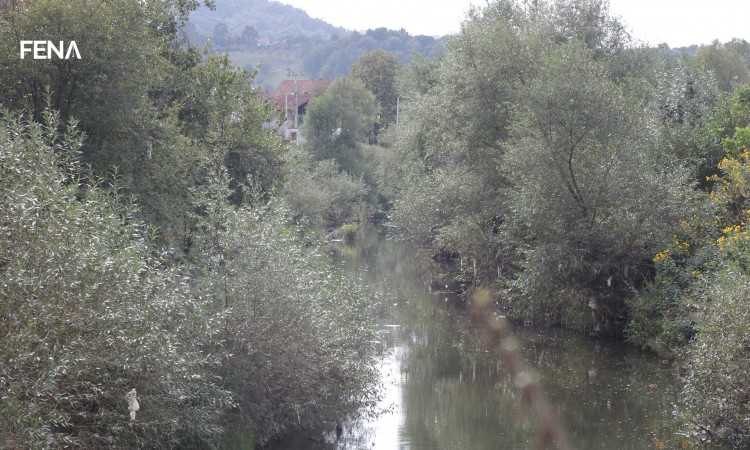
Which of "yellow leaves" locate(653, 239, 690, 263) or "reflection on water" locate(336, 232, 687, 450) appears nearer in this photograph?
"reflection on water" locate(336, 232, 687, 450)

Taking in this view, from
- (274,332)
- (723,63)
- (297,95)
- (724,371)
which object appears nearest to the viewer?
(274,332)

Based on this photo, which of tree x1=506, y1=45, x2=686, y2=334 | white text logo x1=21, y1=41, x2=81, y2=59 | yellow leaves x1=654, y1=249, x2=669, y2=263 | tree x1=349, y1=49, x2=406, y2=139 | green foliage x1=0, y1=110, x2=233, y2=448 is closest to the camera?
green foliage x1=0, y1=110, x2=233, y2=448

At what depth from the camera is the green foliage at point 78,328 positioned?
784 cm

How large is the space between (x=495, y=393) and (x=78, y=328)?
34.6 ft

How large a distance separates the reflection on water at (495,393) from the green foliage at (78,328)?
452cm

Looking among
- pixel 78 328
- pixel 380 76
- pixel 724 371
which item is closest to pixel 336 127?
pixel 380 76

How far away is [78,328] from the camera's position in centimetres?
856

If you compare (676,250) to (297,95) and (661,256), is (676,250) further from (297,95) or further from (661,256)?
→ (297,95)

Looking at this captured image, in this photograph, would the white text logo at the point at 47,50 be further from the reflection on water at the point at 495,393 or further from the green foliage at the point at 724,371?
the green foliage at the point at 724,371

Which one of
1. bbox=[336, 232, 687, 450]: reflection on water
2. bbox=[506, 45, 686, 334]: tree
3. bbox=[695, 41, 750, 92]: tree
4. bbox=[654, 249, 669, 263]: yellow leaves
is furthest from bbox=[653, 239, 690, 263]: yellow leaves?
bbox=[695, 41, 750, 92]: tree

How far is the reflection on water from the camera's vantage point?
14102 mm

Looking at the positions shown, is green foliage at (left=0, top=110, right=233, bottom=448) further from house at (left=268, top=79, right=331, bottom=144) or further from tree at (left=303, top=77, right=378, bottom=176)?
house at (left=268, top=79, right=331, bottom=144)

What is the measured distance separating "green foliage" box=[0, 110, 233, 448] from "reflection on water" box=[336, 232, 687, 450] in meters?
4.52

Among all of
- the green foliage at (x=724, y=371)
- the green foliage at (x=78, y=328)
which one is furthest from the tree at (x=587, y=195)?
the green foliage at (x=78, y=328)
